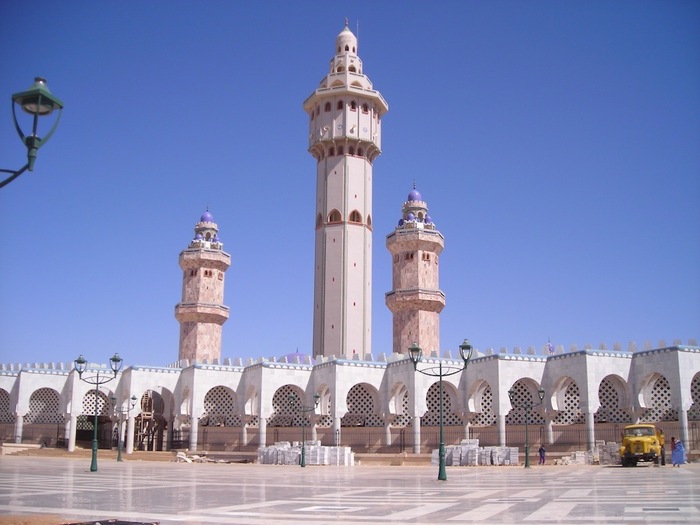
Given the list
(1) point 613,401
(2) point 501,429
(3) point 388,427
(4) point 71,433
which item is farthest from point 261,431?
(1) point 613,401

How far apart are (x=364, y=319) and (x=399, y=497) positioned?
134 feet

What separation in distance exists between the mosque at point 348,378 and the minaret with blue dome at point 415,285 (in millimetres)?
103

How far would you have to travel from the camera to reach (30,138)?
8.67 m

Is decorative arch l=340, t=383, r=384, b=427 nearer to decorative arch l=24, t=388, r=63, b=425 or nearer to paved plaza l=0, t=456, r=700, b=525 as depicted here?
decorative arch l=24, t=388, r=63, b=425

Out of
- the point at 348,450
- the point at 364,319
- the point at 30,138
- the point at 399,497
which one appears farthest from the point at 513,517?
the point at 364,319

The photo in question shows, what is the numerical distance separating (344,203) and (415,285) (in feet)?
26.5

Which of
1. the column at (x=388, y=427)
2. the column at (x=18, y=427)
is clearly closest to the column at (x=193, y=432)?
the column at (x=388, y=427)

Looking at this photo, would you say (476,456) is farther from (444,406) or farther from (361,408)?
(361,408)

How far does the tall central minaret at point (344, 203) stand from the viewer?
54.8m

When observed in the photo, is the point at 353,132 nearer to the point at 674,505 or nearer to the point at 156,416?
the point at 156,416

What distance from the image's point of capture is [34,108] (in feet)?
28.5

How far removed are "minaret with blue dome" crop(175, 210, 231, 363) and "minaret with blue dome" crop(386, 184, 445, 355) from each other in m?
15.3

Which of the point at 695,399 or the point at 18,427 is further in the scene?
the point at 18,427

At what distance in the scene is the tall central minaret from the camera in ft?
180
